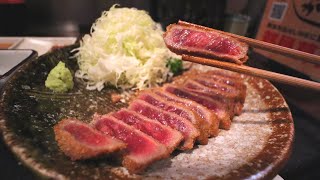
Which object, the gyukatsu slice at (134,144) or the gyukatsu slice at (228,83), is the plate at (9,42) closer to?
the gyukatsu slice at (134,144)

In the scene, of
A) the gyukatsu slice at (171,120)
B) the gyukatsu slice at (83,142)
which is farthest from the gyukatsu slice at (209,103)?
the gyukatsu slice at (83,142)

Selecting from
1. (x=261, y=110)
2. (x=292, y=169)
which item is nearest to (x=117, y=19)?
(x=261, y=110)

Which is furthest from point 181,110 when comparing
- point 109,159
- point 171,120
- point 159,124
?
point 109,159

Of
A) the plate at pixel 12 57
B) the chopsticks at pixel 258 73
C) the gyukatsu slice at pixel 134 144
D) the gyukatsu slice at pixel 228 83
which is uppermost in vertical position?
the chopsticks at pixel 258 73

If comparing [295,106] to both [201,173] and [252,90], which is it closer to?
[252,90]

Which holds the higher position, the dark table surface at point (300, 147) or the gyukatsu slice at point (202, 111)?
the gyukatsu slice at point (202, 111)

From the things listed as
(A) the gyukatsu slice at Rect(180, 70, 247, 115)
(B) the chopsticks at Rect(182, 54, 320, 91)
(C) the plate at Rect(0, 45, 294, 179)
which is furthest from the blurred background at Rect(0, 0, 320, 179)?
(B) the chopsticks at Rect(182, 54, 320, 91)

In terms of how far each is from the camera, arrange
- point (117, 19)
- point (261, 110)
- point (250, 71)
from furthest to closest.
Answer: point (117, 19), point (261, 110), point (250, 71)
